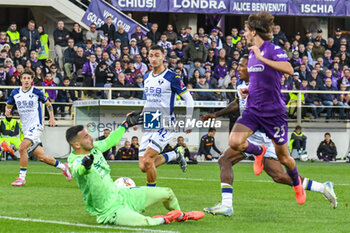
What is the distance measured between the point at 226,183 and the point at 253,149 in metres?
0.75

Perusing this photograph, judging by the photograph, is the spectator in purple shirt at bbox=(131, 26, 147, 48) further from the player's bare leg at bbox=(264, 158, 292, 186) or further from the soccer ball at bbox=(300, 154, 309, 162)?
the player's bare leg at bbox=(264, 158, 292, 186)

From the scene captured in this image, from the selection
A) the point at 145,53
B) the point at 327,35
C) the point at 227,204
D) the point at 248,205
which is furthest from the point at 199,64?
the point at 227,204

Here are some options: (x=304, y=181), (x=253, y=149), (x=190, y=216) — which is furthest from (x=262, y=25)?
(x=190, y=216)

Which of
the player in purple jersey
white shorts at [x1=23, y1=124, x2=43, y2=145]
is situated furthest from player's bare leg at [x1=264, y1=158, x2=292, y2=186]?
white shorts at [x1=23, y1=124, x2=43, y2=145]

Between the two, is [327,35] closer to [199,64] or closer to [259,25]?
[199,64]

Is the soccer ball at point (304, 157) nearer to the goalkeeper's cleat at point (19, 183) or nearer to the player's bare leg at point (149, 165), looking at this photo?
the goalkeeper's cleat at point (19, 183)

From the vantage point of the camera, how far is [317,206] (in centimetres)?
1180

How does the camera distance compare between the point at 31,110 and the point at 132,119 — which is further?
the point at 31,110

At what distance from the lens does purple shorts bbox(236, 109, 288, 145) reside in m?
10.0

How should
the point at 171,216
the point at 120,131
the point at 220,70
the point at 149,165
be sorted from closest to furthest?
the point at 120,131, the point at 171,216, the point at 149,165, the point at 220,70

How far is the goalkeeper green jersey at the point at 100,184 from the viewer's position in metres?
9.08

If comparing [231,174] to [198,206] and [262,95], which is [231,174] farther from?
[198,206]

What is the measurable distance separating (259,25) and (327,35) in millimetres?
27747

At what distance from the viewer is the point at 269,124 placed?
10.1 metres
